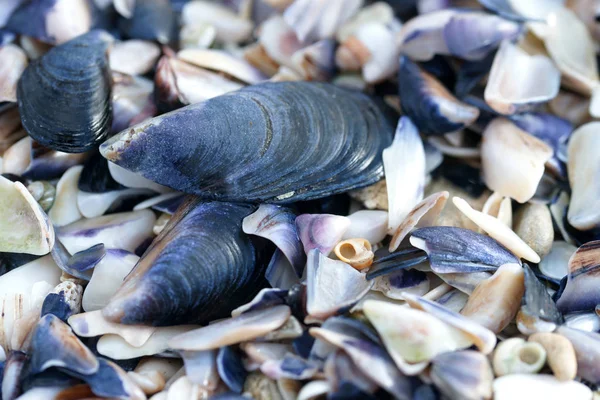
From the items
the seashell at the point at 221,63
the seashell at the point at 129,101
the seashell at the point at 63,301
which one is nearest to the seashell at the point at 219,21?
the seashell at the point at 221,63

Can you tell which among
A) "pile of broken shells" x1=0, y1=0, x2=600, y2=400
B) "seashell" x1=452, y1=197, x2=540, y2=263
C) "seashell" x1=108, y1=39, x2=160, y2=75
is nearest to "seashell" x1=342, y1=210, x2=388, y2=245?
"pile of broken shells" x1=0, y1=0, x2=600, y2=400

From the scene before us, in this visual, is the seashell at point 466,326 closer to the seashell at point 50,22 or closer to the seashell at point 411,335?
the seashell at point 411,335

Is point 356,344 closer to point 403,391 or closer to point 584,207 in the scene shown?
point 403,391

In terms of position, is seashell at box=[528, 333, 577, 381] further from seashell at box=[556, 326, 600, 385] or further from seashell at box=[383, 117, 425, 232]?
seashell at box=[383, 117, 425, 232]

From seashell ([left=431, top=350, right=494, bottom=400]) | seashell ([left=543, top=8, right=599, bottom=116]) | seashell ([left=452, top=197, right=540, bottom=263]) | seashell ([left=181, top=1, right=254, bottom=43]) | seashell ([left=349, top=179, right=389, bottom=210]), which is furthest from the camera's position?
seashell ([left=181, top=1, right=254, bottom=43])

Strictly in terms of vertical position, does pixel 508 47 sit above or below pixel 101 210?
above

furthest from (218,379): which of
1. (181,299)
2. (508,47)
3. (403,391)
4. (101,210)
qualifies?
(508,47)

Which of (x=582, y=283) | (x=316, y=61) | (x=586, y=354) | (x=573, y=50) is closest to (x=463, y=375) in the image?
(x=586, y=354)

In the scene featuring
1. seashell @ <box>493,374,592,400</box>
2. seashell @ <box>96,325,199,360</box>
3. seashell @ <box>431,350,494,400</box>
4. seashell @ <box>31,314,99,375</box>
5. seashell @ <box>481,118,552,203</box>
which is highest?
seashell @ <box>481,118,552,203</box>
